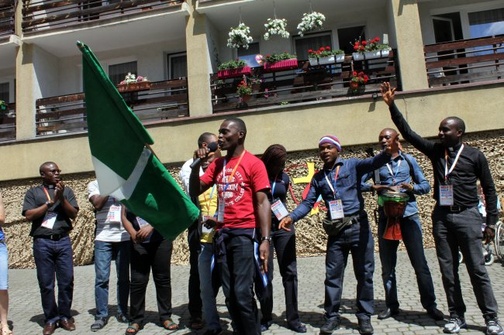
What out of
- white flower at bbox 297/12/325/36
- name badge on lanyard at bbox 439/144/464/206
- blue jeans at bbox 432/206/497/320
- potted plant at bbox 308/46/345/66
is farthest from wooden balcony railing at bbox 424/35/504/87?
blue jeans at bbox 432/206/497/320

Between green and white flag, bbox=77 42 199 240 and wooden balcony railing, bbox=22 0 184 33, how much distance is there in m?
8.51

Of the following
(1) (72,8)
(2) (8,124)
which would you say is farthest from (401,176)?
(2) (8,124)

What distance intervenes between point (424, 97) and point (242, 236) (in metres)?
7.25

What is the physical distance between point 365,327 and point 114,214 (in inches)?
127

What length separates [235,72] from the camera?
10.6 meters

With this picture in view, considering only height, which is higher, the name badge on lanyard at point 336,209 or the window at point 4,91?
the window at point 4,91

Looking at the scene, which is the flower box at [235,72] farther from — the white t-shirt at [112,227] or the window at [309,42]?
the white t-shirt at [112,227]

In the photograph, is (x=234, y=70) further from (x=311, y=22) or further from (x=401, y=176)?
(x=401, y=176)

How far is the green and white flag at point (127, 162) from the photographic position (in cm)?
376

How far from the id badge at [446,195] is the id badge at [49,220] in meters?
4.52

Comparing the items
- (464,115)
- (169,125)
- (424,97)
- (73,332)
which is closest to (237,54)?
(169,125)

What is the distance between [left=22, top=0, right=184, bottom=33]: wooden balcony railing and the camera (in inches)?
468

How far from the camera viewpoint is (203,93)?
35.5 feet

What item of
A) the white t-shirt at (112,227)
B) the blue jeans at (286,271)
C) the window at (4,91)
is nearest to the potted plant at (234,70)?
the white t-shirt at (112,227)
